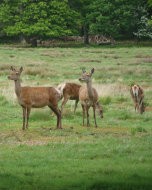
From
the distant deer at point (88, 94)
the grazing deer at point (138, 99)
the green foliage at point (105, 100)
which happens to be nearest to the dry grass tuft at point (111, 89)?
the green foliage at point (105, 100)

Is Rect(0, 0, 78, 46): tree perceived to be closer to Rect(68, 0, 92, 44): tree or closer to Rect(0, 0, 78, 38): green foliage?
Rect(0, 0, 78, 38): green foliage

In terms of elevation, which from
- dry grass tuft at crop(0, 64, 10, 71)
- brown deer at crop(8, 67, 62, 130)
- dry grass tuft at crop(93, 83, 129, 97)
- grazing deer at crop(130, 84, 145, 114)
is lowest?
dry grass tuft at crop(0, 64, 10, 71)

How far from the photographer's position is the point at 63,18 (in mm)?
66562

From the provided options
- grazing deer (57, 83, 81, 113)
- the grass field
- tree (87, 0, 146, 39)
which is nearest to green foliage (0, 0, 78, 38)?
tree (87, 0, 146, 39)

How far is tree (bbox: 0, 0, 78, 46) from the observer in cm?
6458

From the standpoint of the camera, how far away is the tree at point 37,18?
2543 inches

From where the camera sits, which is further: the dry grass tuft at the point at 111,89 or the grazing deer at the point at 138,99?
the dry grass tuft at the point at 111,89

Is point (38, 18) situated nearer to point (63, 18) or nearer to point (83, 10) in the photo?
point (63, 18)

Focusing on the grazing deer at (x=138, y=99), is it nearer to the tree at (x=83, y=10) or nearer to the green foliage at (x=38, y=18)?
the green foliage at (x=38, y=18)

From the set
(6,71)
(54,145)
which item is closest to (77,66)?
(6,71)

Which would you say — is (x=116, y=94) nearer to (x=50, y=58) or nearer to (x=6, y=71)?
(x=6, y=71)

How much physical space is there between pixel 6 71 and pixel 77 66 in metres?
5.60

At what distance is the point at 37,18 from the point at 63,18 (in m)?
2.70

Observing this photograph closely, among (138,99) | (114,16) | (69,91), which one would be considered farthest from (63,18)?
(69,91)
